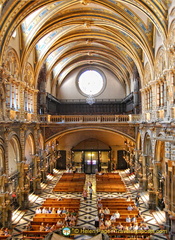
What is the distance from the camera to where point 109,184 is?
2647 cm

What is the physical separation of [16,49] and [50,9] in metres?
4.37

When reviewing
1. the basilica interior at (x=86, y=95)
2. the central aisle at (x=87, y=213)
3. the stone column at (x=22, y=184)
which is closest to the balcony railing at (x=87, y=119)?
the basilica interior at (x=86, y=95)

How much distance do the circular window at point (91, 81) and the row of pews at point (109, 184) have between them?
1439cm

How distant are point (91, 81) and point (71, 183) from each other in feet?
59.4

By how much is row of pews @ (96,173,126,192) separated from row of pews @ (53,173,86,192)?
6.52 ft

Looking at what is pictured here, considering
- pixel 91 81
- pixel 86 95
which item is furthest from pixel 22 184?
pixel 91 81

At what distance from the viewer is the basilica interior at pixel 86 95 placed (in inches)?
635

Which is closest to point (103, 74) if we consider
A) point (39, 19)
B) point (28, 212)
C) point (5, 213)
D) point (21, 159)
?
point (39, 19)

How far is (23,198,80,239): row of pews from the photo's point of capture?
1457 cm

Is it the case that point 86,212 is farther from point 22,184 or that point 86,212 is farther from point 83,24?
point 83,24

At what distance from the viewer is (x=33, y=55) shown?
81.8ft

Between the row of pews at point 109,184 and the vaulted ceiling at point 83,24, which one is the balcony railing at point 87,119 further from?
the row of pews at point 109,184

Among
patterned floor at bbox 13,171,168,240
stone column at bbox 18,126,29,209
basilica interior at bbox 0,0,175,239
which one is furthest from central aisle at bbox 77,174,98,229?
stone column at bbox 18,126,29,209

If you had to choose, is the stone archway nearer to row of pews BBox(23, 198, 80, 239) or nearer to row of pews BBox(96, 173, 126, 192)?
row of pews BBox(23, 198, 80, 239)
